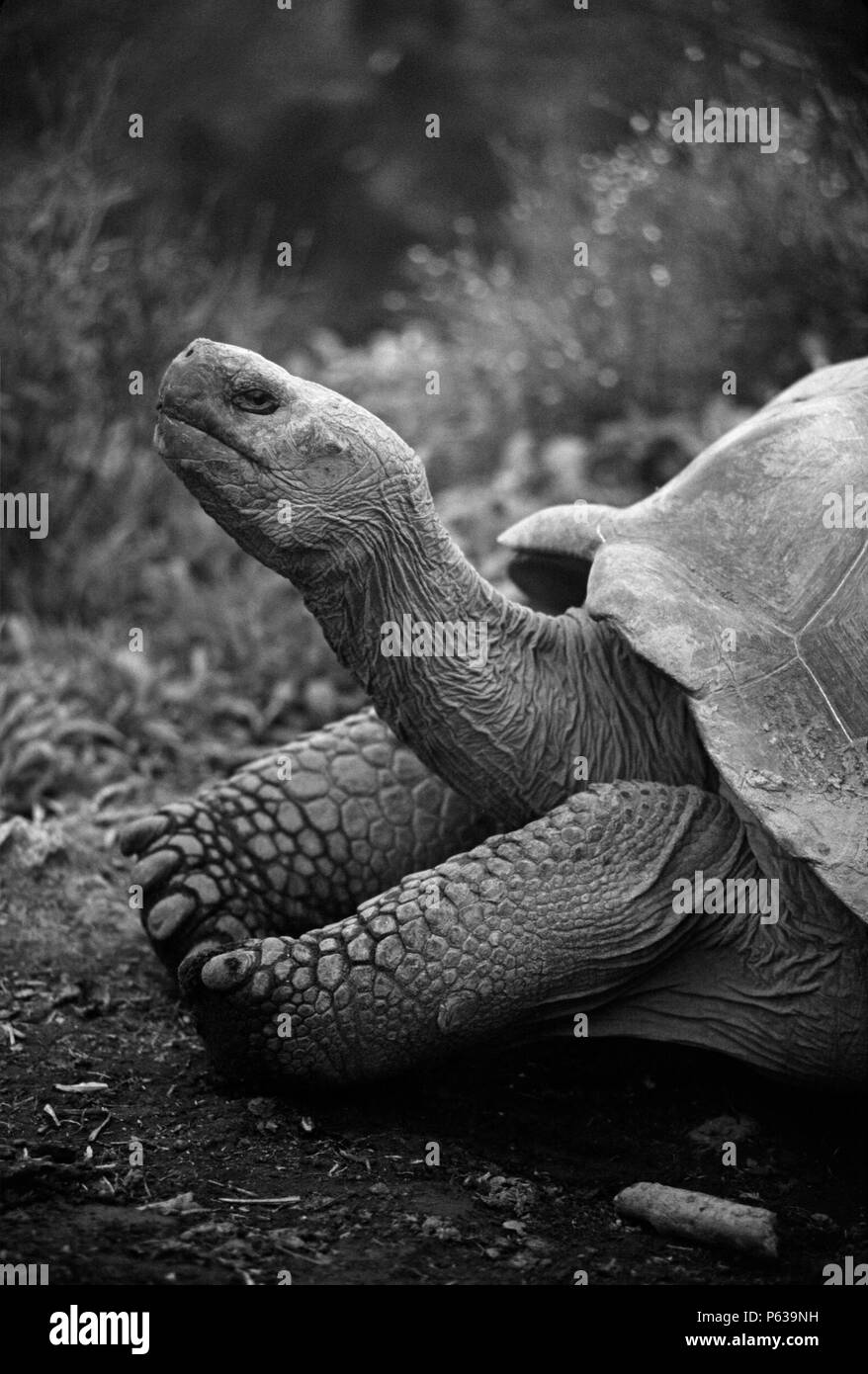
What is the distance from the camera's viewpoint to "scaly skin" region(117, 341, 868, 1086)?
282 centimetres

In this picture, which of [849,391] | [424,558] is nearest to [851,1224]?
[424,558]

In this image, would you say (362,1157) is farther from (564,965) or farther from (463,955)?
(564,965)

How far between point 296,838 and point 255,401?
1.23 m

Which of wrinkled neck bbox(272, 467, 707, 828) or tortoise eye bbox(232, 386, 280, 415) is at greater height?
tortoise eye bbox(232, 386, 280, 415)

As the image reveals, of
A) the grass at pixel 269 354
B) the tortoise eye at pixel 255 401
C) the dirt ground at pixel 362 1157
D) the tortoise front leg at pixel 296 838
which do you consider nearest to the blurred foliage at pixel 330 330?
the grass at pixel 269 354

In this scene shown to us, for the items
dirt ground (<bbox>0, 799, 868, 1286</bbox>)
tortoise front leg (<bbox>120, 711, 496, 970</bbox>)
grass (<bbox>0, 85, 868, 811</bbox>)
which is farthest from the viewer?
grass (<bbox>0, 85, 868, 811</bbox>)

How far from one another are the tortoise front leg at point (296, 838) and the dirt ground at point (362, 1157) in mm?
329

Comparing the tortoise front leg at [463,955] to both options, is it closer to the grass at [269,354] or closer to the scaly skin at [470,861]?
the scaly skin at [470,861]

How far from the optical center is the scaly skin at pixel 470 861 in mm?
2820

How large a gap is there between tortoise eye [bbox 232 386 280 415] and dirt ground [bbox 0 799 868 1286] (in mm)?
1537

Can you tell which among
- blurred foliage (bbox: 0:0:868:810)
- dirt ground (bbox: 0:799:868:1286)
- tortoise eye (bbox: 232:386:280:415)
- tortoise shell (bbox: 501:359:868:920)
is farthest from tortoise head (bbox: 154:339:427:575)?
blurred foliage (bbox: 0:0:868:810)

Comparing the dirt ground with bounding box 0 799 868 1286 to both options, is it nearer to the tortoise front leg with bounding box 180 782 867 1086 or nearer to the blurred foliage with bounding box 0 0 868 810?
the tortoise front leg with bounding box 180 782 867 1086
